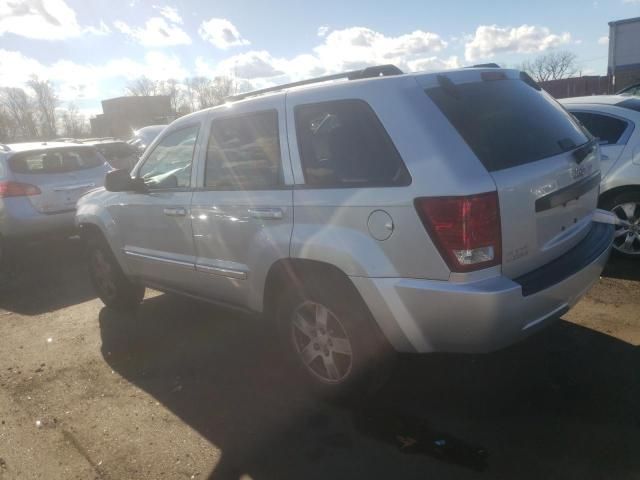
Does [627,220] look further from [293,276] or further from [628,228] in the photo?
[293,276]

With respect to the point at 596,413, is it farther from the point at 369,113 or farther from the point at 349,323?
the point at 369,113

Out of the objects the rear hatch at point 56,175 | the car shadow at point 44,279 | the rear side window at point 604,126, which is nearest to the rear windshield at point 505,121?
the rear side window at point 604,126

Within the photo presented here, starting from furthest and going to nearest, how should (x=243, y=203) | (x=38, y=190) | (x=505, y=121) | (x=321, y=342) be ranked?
(x=38, y=190), (x=243, y=203), (x=321, y=342), (x=505, y=121)

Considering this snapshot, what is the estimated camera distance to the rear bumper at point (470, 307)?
8.21 feet

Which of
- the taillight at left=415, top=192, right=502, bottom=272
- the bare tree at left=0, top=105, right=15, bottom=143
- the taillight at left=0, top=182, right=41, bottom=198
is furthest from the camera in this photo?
the bare tree at left=0, top=105, right=15, bottom=143

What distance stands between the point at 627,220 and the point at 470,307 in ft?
12.0

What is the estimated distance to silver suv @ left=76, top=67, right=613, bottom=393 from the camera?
2.54m

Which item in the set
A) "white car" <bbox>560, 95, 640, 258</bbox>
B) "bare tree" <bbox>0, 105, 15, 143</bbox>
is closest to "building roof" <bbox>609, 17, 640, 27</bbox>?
"white car" <bbox>560, 95, 640, 258</bbox>

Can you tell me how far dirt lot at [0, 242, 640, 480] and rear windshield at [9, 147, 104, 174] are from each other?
341 cm

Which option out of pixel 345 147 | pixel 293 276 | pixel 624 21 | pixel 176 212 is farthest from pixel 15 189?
pixel 624 21

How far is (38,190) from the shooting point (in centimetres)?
711

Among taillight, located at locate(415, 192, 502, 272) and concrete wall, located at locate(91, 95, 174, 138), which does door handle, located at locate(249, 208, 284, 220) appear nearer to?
taillight, located at locate(415, 192, 502, 272)

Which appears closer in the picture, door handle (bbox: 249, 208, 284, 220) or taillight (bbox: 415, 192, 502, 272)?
taillight (bbox: 415, 192, 502, 272)

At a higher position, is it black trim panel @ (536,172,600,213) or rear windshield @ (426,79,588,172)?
rear windshield @ (426,79,588,172)
